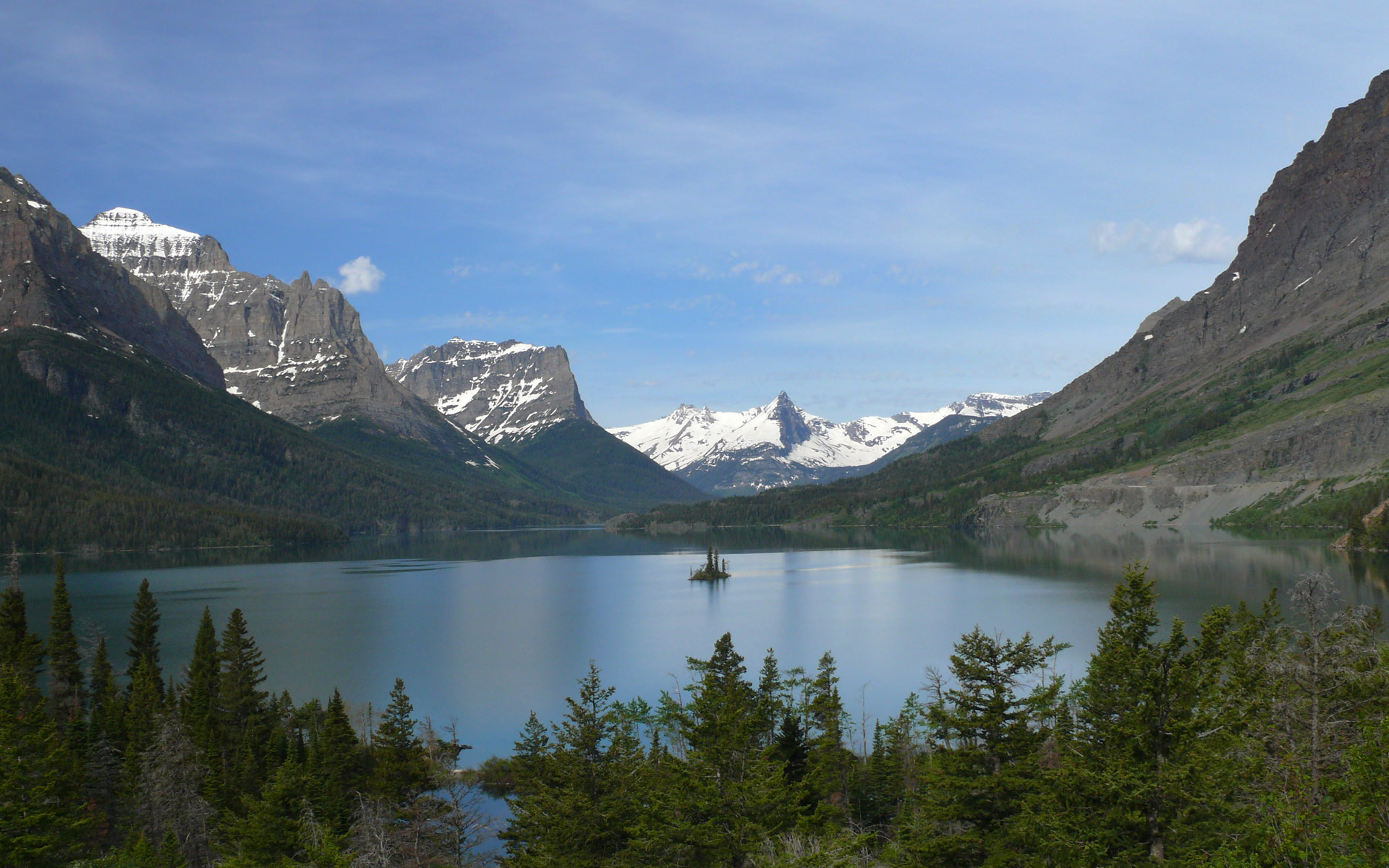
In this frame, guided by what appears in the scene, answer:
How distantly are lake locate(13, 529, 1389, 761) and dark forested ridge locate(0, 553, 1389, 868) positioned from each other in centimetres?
1757

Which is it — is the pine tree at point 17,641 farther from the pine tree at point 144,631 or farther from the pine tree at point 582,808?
the pine tree at point 582,808

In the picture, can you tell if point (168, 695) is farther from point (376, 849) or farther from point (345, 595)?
point (345, 595)

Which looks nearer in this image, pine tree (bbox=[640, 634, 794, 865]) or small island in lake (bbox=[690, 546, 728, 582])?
pine tree (bbox=[640, 634, 794, 865])

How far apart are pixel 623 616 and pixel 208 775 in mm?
82618

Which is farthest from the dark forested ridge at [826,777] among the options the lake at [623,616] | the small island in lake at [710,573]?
the small island in lake at [710,573]

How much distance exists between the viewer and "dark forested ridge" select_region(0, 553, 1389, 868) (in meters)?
24.7

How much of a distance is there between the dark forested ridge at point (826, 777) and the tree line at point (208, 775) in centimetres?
17

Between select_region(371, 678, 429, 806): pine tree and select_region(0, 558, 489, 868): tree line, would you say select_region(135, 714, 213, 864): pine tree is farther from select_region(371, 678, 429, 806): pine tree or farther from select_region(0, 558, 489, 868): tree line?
select_region(371, 678, 429, 806): pine tree

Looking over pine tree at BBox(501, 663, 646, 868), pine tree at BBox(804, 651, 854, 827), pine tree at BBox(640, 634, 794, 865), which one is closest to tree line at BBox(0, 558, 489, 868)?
pine tree at BBox(501, 663, 646, 868)

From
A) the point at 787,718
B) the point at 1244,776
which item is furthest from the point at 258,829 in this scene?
the point at 1244,776

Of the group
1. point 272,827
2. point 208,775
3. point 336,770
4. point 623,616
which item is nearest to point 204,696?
point 208,775

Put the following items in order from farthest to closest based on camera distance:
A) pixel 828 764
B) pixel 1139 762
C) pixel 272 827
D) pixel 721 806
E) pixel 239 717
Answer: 1. pixel 239 717
2. pixel 828 764
3. pixel 272 827
4. pixel 721 806
5. pixel 1139 762

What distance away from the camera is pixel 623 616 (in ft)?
428

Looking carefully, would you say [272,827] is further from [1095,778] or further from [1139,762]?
[1139,762]
